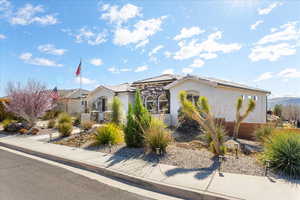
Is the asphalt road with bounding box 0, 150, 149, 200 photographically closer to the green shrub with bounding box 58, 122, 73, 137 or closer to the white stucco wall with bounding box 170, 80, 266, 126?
the green shrub with bounding box 58, 122, 73, 137

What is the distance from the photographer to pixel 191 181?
4648 millimetres

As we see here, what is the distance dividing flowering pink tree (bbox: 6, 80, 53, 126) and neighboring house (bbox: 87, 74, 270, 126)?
553cm

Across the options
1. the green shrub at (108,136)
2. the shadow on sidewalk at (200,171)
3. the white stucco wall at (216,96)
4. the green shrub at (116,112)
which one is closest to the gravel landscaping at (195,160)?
the shadow on sidewalk at (200,171)

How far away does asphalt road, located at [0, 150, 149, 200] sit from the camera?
4.13 meters

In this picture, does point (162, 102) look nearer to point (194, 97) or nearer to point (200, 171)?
point (194, 97)

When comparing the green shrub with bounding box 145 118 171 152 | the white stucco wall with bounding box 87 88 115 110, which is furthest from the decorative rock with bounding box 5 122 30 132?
the green shrub with bounding box 145 118 171 152

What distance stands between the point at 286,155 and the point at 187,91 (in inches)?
416

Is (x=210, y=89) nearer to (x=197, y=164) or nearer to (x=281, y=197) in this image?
(x=197, y=164)

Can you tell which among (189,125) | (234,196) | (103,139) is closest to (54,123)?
(103,139)

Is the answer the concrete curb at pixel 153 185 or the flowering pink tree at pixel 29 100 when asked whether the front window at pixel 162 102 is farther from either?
the concrete curb at pixel 153 185

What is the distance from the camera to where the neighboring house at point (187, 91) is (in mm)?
14133

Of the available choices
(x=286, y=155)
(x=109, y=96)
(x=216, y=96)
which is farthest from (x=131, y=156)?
(x=109, y=96)

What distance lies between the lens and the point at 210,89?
1412cm

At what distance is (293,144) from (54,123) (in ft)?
54.8
